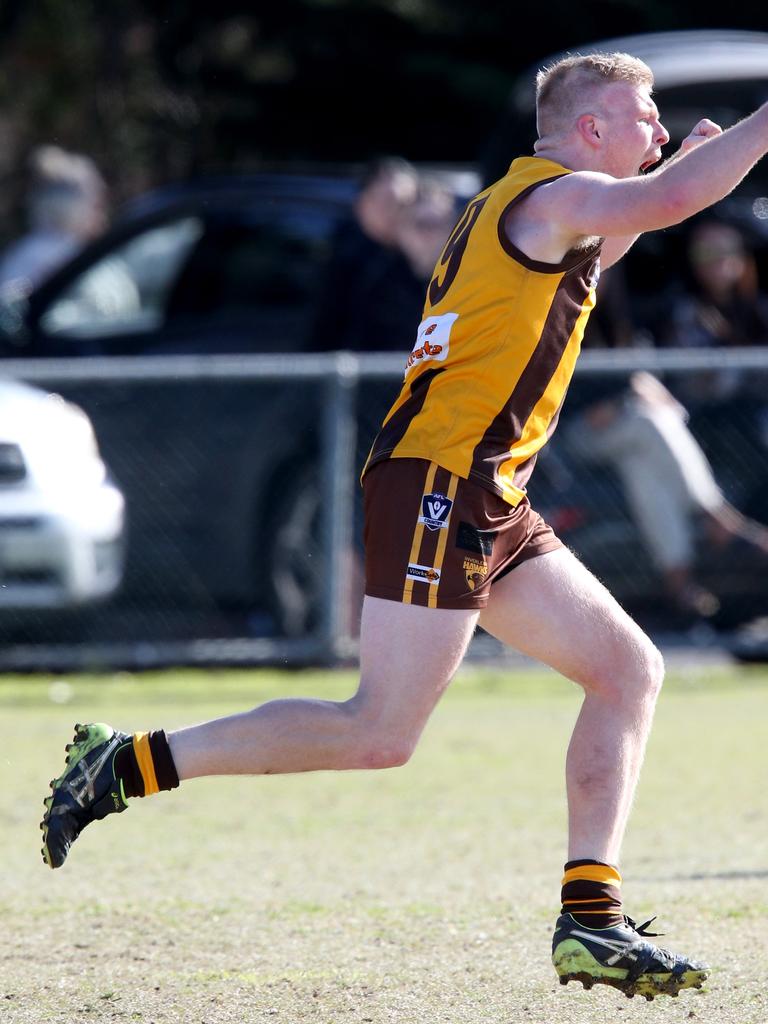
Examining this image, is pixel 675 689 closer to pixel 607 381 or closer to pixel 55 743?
pixel 607 381

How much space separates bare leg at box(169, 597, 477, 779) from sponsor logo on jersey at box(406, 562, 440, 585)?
0.06 m

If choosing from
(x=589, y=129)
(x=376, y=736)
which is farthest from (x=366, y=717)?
(x=589, y=129)

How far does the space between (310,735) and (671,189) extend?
145cm

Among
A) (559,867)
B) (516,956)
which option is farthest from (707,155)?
(559,867)

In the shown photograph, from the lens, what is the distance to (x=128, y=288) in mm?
10961

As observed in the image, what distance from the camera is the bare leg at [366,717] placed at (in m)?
4.26

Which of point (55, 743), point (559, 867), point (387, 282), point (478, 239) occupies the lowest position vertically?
point (55, 743)

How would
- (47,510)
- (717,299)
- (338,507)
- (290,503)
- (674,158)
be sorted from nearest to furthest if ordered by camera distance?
(674,158) < (47,510) < (338,507) < (290,503) < (717,299)

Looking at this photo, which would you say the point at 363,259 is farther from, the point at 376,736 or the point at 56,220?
the point at 376,736

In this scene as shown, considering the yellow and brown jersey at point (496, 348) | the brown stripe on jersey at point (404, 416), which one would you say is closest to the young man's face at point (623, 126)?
the yellow and brown jersey at point (496, 348)

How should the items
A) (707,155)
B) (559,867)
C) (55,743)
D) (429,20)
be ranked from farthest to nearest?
1. (429,20)
2. (55,743)
3. (559,867)
4. (707,155)

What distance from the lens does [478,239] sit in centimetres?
432

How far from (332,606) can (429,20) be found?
25.7ft

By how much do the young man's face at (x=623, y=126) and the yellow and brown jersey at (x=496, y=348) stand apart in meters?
0.17
